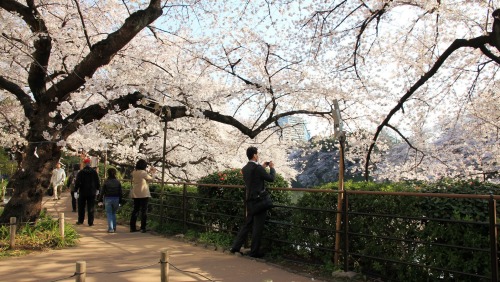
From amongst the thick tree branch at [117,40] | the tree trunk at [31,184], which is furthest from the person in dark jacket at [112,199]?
the thick tree branch at [117,40]

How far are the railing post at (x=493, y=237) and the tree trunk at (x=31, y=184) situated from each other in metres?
8.09

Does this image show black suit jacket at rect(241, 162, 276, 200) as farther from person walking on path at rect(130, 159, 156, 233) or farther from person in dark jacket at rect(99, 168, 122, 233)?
person in dark jacket at rect(99, 168, 122, 233)

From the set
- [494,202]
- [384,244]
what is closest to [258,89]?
[384,244]

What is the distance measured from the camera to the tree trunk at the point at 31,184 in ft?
26.0

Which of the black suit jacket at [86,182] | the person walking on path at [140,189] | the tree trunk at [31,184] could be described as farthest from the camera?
the black suit jacket at [86,182]

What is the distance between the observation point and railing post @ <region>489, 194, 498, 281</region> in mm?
3746

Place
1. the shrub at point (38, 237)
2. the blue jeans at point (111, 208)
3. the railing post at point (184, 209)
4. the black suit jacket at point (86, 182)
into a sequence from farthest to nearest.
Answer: the black suit jacket at point (86, 182) < the blue jeans at point (111, 208) < the railing post at point (184, 209) < the shrub at point (38, 237)

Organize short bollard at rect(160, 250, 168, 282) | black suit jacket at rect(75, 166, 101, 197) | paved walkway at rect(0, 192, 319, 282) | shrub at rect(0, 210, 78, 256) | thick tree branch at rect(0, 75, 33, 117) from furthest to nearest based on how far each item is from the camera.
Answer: black suit jacket at rect(75, 166, 101, 197) < thick tree branch at rect(0, 75, 33, 117) < shrub at rect(0, 210, 78, 256) < paved walkway at rect(0, 192, 319, 282) < short bollard at rect(160, 250, 168, 282)

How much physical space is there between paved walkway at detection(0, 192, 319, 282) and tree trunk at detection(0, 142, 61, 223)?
4.31 ft

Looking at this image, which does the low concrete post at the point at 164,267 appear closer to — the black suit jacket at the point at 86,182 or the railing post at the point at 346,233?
the railing post at the point at 346,233

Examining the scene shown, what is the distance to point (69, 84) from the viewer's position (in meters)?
8.20

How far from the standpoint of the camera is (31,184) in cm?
809

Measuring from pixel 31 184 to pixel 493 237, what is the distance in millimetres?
8191

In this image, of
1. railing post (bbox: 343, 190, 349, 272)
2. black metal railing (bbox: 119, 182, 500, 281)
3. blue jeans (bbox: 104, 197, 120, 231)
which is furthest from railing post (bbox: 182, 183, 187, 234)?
railing post (bbox: 343, 190, 349, 272)
